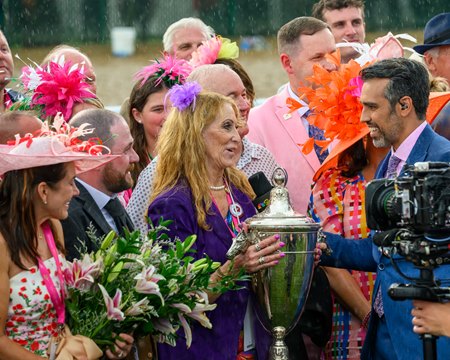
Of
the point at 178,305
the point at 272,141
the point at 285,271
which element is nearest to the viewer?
the point at 178,305

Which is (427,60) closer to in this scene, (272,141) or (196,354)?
(272,141)

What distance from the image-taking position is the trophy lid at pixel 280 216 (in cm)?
519

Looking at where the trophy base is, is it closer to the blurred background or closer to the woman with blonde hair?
the woman with blonde hair

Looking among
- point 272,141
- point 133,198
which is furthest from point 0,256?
point 272,141

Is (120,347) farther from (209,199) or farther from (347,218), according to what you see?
(347,218)

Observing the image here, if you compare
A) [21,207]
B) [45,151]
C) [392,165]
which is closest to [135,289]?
[21,207]

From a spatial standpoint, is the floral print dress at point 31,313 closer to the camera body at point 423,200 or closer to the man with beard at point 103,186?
the man with beard at point 103,186

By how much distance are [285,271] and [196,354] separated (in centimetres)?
55

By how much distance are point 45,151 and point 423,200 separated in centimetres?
149

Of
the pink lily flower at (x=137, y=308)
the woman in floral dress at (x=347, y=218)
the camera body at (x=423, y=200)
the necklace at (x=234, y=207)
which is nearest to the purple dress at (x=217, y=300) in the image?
the necklace at (x=234, y=207)

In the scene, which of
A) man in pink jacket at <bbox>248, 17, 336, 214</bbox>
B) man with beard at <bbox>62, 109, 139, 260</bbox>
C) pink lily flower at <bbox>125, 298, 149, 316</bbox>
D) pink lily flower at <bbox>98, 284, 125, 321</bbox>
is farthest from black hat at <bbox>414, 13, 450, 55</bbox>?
pink lily flower at <bbox>98, 284, 125, 321</bbox>

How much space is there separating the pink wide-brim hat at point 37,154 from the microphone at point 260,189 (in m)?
1.19

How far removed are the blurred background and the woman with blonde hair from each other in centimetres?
1171

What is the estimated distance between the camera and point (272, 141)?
266 inches
